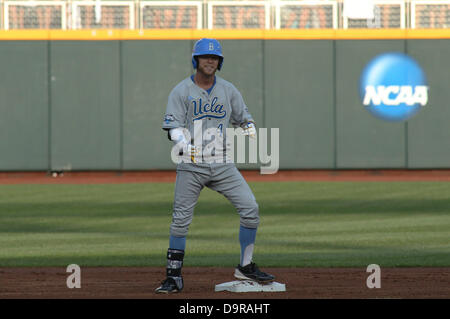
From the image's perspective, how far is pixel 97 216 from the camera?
55.4 ft

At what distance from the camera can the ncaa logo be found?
28.3 metres

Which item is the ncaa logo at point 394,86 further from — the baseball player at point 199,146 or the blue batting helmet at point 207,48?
the blue batting helmet at point 207,48

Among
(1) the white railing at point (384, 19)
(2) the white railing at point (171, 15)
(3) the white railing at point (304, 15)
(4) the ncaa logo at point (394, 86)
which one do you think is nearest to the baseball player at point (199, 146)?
(2) the white railing at point (171, 15)

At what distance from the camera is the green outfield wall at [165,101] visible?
28.3 metres

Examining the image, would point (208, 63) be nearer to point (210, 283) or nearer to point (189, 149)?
point (189, 149)

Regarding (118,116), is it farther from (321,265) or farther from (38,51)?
(321,265)

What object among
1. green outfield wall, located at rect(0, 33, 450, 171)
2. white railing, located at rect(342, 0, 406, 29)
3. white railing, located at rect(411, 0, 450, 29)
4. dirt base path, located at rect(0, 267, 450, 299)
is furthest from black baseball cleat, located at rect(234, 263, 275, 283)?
white railing, located at rect(411, 0, 450, 29)

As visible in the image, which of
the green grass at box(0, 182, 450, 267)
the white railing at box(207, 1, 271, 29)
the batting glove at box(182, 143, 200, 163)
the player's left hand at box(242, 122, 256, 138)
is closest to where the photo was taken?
the batting glove at box(182, 143, 200, 163)

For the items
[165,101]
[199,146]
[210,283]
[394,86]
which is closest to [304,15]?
[394,86]

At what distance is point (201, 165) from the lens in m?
8.09

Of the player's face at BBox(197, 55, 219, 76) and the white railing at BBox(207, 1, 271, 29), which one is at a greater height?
the white railing at BBox(207, 1, 271, 29)

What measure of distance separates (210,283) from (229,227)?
6.14 meters

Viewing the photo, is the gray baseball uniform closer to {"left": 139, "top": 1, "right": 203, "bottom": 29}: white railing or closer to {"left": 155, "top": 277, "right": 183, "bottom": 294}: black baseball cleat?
{"left": 155, "top": 277, "right": 183, "bottom": 294}: black baseball cleat

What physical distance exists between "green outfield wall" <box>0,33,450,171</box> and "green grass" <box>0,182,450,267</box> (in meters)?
4.75
